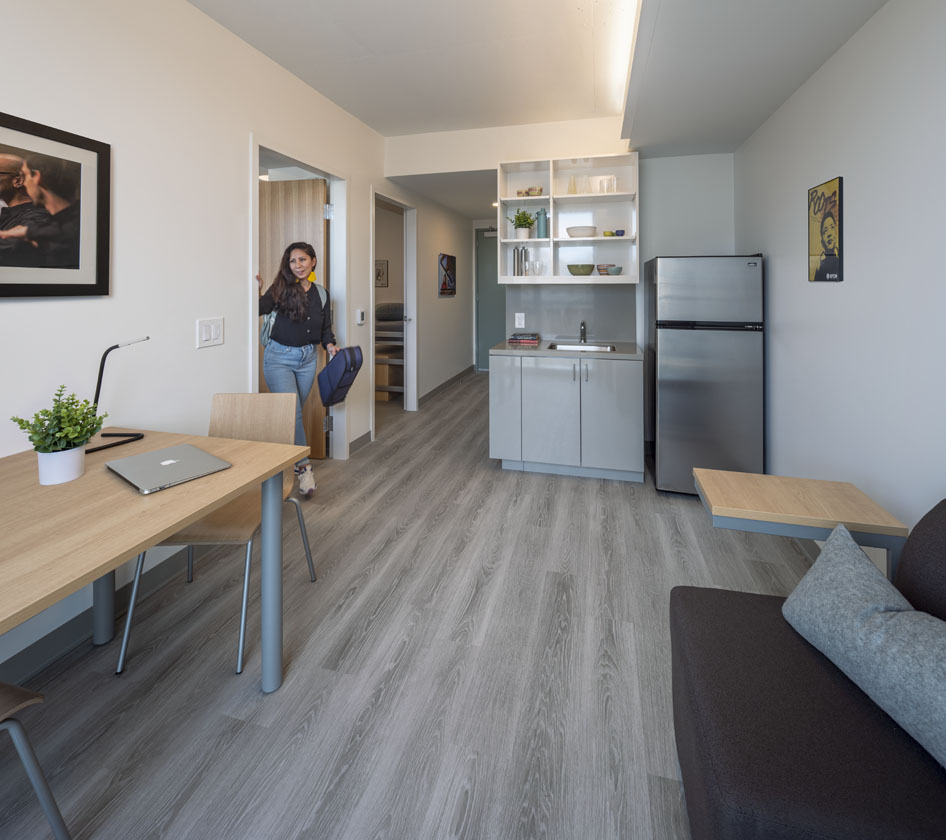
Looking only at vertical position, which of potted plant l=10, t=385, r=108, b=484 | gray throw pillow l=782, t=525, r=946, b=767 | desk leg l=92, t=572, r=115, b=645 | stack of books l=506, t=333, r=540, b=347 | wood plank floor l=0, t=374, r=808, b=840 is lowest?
wood plank floor l=0, t=374, r=808, b=840

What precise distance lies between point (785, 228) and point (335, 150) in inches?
116

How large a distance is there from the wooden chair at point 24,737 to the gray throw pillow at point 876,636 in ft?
5.17

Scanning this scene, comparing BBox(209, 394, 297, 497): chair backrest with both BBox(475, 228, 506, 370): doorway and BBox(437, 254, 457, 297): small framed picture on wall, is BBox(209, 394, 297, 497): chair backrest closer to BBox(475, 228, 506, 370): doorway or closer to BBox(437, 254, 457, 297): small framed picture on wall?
BBox(437, 254, 457, 297): small framed picture on wall

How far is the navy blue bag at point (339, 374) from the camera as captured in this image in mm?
3592

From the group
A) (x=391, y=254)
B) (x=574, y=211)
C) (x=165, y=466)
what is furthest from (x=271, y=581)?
(x=391, y=254)

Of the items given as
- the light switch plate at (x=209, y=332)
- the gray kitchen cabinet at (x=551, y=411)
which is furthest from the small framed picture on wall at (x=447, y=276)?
the light switch plate at (x=209, y=332)

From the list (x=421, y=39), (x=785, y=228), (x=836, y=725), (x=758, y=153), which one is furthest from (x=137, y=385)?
(x=758, y=153)

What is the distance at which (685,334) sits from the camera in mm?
3396

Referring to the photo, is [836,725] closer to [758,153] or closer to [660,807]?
[660,807]

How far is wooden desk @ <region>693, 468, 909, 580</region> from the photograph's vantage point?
1.47 metres

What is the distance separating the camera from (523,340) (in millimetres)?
4281

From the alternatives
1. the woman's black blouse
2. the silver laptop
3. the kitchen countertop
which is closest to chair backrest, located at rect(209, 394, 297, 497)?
the silver laptop

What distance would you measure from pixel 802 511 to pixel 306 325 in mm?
3085

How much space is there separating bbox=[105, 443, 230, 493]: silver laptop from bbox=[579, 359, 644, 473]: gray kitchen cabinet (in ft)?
8.39
